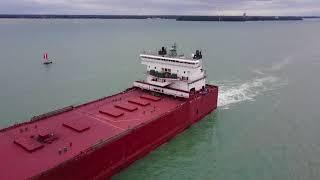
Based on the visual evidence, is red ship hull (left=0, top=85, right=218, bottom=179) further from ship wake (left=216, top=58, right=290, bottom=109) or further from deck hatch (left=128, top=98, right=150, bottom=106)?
ship wake (left=216, top=58, right=290, bottom=109)

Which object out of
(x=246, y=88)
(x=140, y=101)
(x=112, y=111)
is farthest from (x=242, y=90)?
(x=112, y=111)

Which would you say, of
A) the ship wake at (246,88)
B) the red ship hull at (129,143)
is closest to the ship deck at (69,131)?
the red ship hull at (129,143)

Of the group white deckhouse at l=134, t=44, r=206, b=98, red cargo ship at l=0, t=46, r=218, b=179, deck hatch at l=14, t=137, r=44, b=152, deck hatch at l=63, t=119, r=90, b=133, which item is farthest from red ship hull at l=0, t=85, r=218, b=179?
deck hatch at l=63, t=119, r=90, b=133

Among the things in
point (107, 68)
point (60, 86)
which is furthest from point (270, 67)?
point (60, 86)

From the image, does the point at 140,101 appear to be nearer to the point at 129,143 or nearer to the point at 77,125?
the point at 129,143

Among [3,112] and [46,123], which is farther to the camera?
[3,112]

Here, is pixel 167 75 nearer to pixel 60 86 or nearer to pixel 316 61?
pixel 60 86

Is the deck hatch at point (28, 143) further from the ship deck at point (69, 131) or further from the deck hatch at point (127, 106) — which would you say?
the deck hatch at point (127, 106)
